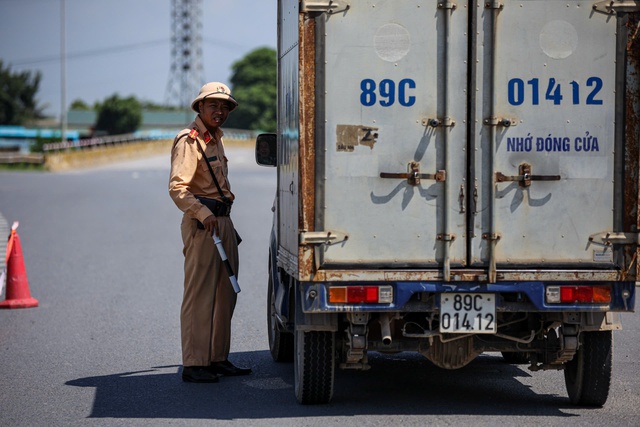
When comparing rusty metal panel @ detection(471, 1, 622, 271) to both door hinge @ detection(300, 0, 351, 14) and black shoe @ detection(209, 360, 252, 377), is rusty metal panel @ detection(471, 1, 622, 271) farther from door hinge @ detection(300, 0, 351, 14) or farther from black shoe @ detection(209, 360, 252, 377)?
black shoe @ detection(209, 360, 252, 377)

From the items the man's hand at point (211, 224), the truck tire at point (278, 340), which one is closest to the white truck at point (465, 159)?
the man's hand at point (211, 224)

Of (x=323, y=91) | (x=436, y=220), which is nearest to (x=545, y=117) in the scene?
(x=436, y=220)

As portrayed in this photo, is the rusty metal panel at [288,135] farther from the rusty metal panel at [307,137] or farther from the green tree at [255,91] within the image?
the green tree at [255,91]

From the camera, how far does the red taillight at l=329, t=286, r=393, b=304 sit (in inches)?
257

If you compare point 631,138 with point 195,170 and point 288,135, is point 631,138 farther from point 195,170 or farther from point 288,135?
point 195,170

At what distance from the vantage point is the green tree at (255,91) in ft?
458

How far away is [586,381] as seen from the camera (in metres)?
6.94

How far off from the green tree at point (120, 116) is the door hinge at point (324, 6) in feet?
390

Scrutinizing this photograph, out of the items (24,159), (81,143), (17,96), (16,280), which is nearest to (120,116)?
(17,96)

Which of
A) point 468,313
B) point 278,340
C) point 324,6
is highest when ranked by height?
point 324,6

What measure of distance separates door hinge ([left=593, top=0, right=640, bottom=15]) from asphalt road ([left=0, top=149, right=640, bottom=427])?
7.77 feet

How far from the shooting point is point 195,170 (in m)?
8.04

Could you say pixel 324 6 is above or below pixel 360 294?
above

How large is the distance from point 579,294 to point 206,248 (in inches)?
108
